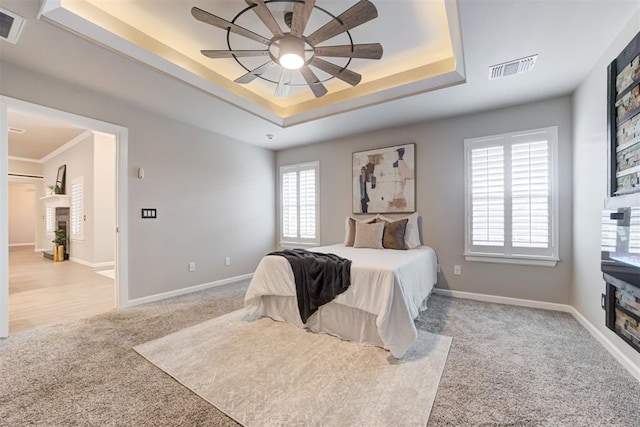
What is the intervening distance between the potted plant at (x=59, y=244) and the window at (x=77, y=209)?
376 mm

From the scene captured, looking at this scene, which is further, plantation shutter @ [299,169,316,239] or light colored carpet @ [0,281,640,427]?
plantation shutter @ [299,169,316,239]

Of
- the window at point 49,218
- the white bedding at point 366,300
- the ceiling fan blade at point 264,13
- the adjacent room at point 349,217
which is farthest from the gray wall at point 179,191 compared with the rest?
the window at point 49,218

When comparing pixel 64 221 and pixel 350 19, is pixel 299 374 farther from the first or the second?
pixel 64 221

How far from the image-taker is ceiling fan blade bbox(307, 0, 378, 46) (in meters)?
1.74

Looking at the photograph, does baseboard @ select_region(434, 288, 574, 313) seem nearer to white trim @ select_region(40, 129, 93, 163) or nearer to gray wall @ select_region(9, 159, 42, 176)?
white trim @ select_region(40, 129, 93, 163)

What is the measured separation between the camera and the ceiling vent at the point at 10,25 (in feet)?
6.49

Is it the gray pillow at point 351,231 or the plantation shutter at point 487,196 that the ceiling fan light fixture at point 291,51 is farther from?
the plantation shutter at point 487,196

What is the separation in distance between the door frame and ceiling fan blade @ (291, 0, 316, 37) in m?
2.71

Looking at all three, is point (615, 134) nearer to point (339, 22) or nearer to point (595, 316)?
point (595, 316)

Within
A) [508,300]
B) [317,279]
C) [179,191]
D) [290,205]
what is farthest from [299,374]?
[290,205]

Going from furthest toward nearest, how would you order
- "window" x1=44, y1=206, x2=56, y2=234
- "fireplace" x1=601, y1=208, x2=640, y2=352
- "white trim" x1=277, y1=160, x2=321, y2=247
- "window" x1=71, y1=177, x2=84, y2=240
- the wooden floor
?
"window" x1=44, y1=206, x2=56, y2=234, "window" x1=71, y1=177, x2=84, y2=240, "white trim" x1=277, y1=160, x2=321, y2=247, the wooden floor, "fireplace" x1=601, y1=208, x2=640, y2=352

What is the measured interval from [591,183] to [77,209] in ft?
31.4

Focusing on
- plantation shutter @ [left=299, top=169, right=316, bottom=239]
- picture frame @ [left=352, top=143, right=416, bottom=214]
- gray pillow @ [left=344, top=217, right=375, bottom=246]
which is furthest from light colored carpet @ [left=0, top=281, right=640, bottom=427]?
plantation shutter @ [left=299, top=169, right=316, bottom=239]

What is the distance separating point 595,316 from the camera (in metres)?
2.55
